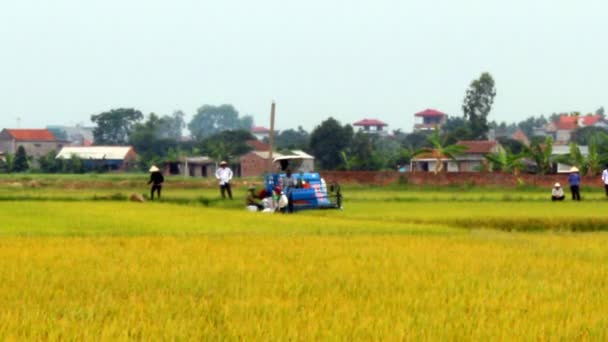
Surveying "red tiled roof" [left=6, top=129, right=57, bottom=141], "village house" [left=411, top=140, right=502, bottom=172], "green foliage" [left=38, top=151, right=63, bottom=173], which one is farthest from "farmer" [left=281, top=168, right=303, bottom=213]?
"red tiled roof" [left=6, top=129, right=57, bottom=141]

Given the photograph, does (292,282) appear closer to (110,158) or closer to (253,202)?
(253,202)

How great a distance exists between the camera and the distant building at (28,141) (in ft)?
372

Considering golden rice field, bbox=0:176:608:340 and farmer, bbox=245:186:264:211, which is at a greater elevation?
farmer, bbox=245:186:264:211

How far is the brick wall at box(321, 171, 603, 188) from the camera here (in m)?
41.2

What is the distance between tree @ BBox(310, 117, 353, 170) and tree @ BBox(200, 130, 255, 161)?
788 centimetres

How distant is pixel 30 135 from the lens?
115438 millimetres

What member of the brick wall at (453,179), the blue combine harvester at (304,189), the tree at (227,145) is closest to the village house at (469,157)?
the tree at (227,145)

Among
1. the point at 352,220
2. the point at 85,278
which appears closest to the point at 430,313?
the point at 85,278

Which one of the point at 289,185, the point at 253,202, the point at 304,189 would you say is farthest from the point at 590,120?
the point at 289,185

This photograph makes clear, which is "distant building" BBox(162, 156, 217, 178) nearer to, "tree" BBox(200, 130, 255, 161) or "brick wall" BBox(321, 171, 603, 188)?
"tree" BBox(200, 130, 255, 161)

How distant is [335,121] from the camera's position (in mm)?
75562

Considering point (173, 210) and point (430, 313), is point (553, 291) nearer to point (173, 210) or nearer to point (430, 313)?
point (430, 313)

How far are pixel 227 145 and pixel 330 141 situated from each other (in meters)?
13.3

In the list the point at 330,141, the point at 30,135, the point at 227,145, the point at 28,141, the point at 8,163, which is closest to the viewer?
the point at 330,141
